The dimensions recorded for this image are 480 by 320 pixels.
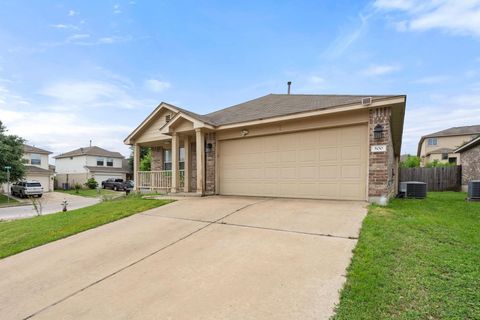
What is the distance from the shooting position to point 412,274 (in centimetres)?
291

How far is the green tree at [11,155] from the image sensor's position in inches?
869

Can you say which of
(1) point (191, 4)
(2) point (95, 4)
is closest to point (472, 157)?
(1) point (191, 4)

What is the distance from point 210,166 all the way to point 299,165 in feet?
11.7

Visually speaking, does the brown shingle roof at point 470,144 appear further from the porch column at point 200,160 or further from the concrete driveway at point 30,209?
the concrete driveway at point 30,209

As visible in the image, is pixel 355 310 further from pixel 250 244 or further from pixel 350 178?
pixel 350 178

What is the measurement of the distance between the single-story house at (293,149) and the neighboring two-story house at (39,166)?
27983 millimetres

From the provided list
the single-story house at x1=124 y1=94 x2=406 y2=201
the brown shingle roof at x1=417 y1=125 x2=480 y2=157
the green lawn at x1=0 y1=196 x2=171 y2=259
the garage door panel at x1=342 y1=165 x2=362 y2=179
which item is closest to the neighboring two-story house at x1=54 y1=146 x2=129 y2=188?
Answer: the single-story house at x1=124 y1=94 x2=406 y2=201

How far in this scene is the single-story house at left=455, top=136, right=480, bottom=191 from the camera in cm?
1468

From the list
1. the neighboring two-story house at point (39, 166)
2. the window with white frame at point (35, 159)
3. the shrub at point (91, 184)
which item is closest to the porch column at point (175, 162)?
the neighboring two-story house at point (39, 166)

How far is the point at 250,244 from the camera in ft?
13.7

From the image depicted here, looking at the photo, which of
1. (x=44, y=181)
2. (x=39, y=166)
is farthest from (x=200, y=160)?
(x=39, y=166)

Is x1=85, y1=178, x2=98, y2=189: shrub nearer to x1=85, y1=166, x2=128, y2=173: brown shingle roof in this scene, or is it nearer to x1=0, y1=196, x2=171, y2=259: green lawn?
x1=85, y1=166, x2=128, y2=173: brown shingle roof

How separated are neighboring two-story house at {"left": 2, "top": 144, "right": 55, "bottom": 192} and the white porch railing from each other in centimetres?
2604

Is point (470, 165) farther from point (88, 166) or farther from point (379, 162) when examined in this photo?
point (88, 166)
